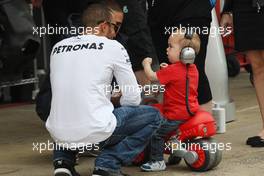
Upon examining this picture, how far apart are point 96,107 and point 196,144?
0.80m

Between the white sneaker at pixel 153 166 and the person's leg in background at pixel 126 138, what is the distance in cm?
27

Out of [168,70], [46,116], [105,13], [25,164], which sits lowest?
[25,164]

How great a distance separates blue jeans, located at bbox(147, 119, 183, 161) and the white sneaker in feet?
0.09

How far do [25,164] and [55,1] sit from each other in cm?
126

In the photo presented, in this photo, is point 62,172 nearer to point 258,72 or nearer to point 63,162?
point 63,162

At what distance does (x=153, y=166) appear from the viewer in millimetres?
4938

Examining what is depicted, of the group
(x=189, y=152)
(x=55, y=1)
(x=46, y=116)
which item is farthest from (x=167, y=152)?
(x=55, y=1)

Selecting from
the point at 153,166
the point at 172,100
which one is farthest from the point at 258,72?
the point at 153,166

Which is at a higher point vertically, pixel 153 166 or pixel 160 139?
pixel 160 139

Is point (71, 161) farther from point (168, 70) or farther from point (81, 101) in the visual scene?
point (168, 70)

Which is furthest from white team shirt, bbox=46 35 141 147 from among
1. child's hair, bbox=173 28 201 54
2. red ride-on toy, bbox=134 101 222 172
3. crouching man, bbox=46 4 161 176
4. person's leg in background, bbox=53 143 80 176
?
child's hair, bbox=173 28 201 54

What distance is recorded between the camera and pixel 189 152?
489 centimetres

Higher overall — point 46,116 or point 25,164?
point 46,116

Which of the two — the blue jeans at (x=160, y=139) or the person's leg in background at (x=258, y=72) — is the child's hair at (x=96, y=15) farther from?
the person's leg in background at (x=258, y=72)
